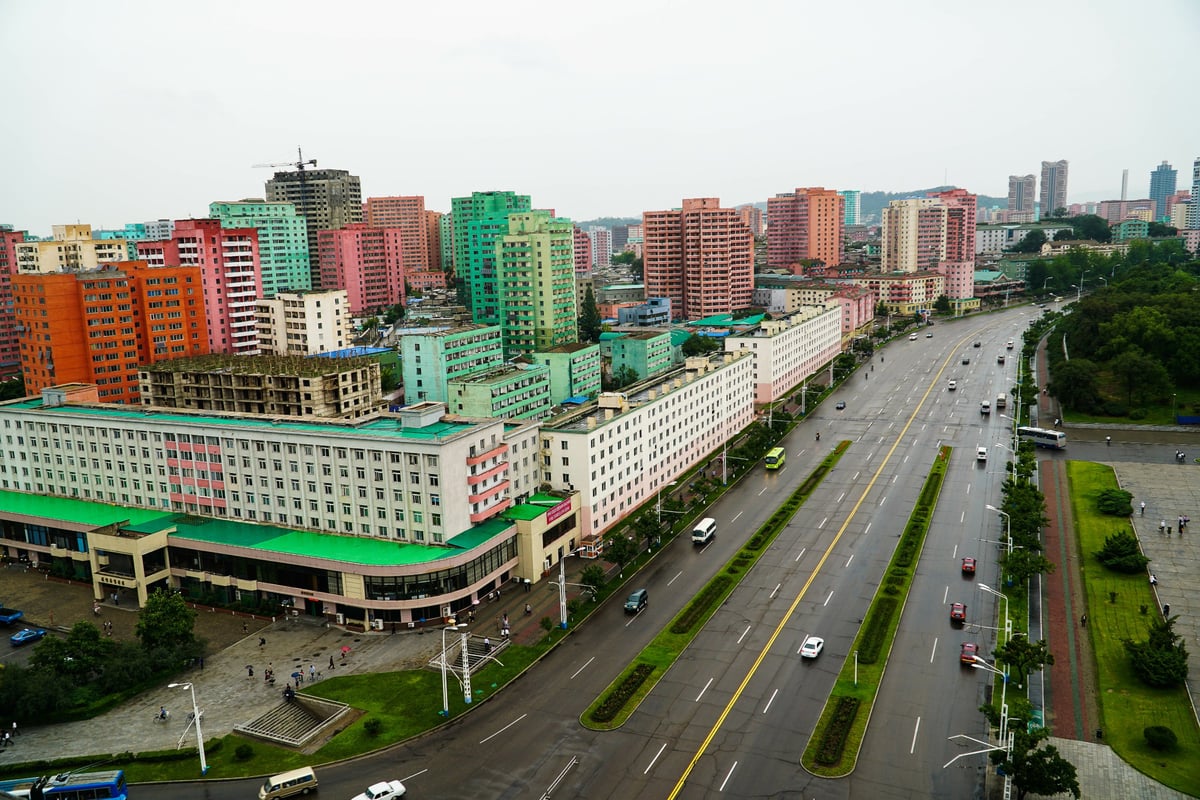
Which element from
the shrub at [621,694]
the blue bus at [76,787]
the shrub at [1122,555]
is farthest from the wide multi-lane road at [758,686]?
the shrub at [1122,555]

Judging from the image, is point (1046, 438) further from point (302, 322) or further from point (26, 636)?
point (26, 636)

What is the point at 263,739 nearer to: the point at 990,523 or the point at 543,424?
the point at 543,424

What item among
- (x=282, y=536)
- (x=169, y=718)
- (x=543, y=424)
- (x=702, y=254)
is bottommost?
(x=169, y=718)

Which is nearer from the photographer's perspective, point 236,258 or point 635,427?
point 635,427

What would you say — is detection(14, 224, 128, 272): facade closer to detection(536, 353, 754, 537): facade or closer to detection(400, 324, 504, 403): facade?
detection(400, 324, 504, 403): facade

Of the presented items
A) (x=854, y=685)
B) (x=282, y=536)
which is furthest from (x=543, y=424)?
(x=854, y=685)

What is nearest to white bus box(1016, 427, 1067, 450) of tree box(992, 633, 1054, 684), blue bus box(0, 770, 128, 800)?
tree box(992, 633, 1054, 684)
